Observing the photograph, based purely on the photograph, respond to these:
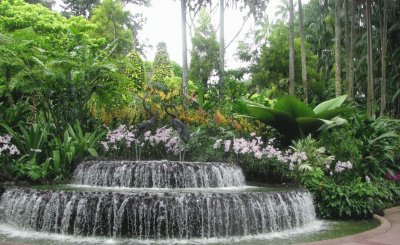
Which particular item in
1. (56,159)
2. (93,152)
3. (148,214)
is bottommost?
(148,214)

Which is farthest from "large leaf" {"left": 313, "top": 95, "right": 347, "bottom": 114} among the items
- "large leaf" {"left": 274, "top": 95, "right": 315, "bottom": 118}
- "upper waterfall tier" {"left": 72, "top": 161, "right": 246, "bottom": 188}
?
"upper waterfall tier" {"left": 72, "top": 161, "right": 246, "bottom": 188}

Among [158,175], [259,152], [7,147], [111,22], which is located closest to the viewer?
[158,175]

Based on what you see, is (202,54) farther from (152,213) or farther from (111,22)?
(152,213)

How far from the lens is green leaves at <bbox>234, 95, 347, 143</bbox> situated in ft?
33.7

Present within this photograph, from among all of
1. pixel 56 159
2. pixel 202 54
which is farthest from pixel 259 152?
pixel 202 54

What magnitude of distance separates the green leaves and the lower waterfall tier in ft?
12.8

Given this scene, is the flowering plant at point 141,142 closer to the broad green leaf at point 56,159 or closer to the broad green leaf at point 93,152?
the broad green leaf at point 93,152

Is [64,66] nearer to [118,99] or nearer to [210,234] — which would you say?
[118,99]

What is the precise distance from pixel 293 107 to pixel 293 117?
24 centimetres

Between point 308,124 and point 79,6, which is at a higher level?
point 79,6

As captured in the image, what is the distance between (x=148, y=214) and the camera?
615 cm

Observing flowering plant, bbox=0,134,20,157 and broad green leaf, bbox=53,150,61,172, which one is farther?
broad green leaf, bbox=53,150,61,172

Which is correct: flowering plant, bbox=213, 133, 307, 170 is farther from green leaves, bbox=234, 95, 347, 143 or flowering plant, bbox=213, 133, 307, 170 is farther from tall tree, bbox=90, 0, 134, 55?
tall tree, bbox=90, 0, 134, 55

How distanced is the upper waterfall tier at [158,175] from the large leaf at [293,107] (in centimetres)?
269
